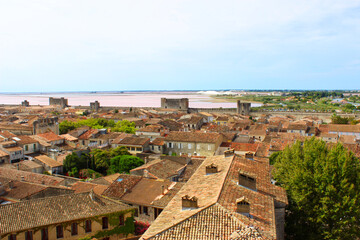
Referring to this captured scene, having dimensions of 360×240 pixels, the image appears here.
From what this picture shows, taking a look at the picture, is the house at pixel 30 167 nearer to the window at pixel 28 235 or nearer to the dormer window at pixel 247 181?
the window at pixel 28 235

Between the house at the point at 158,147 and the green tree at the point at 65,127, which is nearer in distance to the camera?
the house at the point at 158,147

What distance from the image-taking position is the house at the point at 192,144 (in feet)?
115

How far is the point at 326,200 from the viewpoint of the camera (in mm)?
14586

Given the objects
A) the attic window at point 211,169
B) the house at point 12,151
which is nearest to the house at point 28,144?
the house at point 12,151

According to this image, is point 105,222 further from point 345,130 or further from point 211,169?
point 345,130

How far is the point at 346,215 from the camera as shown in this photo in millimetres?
14430

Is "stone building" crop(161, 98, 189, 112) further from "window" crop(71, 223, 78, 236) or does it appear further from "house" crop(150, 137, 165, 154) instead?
"window" crop(71, 223, 78, 236)

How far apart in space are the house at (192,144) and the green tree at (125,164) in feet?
22.5

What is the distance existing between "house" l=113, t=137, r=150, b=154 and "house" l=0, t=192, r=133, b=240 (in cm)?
1881

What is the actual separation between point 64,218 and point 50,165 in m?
16.3

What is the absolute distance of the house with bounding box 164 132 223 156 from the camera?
115ft

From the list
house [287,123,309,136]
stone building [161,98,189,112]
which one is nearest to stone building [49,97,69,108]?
stone building [161,98,189,112]

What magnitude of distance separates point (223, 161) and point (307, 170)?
4.29 m

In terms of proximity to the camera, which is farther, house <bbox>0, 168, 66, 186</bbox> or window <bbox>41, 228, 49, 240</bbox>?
house <bbox>0, 168, 66, 186</bbox>
